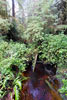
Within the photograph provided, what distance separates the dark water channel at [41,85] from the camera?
320 cm

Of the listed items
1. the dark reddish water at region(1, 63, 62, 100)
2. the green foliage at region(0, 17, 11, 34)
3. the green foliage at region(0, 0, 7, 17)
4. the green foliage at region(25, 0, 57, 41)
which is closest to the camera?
the dark reddish water at region(1, 63, 62, 100)

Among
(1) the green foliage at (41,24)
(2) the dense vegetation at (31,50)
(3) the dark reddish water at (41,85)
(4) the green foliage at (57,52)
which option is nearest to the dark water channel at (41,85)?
(3) the dark reddish water at (41,85)

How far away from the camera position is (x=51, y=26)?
18.7 feet

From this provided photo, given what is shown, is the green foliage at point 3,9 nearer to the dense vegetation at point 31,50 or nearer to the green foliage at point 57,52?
the dense vegetation at point 31,50

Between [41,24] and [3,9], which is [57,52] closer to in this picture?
[41,24]

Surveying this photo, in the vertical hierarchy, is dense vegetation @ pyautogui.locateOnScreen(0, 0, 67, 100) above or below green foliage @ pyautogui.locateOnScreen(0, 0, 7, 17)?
below

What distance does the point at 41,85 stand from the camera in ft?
12.3

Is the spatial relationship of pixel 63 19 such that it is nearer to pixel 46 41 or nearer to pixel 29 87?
pixel 46 41

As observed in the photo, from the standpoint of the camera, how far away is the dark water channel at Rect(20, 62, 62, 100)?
3.20 metres

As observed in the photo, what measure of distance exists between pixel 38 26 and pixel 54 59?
248cm

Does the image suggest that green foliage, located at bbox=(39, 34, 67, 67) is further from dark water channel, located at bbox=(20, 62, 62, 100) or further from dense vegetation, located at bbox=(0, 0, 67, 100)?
dark water channel, located at bbox=(20, 62, 62, 100)

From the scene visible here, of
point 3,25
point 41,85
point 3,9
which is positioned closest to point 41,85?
point 41,85

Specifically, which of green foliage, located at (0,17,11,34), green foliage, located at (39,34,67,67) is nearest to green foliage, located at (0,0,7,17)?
green foliage, located at (0,17,11,34)

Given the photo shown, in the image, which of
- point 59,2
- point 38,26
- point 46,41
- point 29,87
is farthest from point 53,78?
point 59,2
